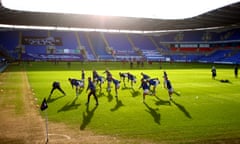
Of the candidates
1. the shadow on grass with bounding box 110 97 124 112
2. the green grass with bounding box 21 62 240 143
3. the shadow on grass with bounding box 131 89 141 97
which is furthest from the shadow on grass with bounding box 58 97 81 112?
the shadow on grass with bounding box 131 89 141 97

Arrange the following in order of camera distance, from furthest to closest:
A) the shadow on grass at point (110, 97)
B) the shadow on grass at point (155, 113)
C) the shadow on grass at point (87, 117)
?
the shadow on grass at point (110, 97)
the shadow on grass at point (155, 113)
the shadow on grass at point (87, 117)

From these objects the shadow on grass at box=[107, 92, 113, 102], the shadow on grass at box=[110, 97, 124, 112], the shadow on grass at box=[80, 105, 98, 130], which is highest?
the shadow on grass at box=[107, 92, 113, 102]

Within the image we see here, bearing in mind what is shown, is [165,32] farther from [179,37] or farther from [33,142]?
[33,142]

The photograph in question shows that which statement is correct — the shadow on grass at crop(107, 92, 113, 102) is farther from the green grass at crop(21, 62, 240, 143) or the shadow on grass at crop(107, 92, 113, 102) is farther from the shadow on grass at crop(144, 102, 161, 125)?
the shadow on grass at crop(144, 102, 161, 125)

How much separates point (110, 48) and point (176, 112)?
7170 cm

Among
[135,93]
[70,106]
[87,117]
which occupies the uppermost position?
[135,93]

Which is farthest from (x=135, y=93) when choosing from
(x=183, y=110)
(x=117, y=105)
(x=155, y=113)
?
(x=155, y=113)

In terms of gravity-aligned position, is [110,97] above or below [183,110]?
Result: above

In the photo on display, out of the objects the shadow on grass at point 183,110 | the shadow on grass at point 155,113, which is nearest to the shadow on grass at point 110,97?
the shadow on grass at point 155,113

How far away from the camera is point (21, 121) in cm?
1356

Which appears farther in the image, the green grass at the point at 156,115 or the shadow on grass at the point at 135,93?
the shadow on grass at the point at 135,93

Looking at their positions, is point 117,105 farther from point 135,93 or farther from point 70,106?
point 135,93

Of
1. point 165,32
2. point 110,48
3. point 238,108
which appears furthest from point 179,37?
point 238,108

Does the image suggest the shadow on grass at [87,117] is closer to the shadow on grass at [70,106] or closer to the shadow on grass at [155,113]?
the shadow on grass at [70,106]
